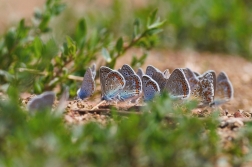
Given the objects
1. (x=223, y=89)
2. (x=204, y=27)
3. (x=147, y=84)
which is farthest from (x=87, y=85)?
(x=204, y=27)

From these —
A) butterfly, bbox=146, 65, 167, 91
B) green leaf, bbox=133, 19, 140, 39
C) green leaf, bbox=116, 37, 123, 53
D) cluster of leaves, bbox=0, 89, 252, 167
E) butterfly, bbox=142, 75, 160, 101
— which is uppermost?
green leaf, bbox=133, 19, 140, 39

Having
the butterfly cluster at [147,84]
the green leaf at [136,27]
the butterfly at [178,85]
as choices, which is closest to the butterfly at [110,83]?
the butterfly cluster at [147,84]

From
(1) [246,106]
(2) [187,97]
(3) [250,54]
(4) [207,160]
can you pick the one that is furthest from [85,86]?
(3) [250,54]

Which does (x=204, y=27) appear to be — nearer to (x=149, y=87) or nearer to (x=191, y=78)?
(x=191, y=78)

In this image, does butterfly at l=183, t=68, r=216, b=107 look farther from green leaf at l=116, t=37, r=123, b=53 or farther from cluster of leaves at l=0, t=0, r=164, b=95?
green leaf at l=116, t=37, r=123, b=53

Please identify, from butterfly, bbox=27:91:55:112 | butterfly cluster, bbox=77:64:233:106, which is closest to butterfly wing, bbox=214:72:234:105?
butterfly cluster, bbox=77:64:233:106

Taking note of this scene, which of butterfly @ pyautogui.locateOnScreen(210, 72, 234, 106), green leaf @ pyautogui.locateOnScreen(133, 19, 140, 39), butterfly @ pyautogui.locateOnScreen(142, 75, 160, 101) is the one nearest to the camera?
butterfly @ pyautogui.locateOnScreen(142, 75, 160, 101)

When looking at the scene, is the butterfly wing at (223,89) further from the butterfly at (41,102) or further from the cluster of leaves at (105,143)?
the butterfly at (41,102)
